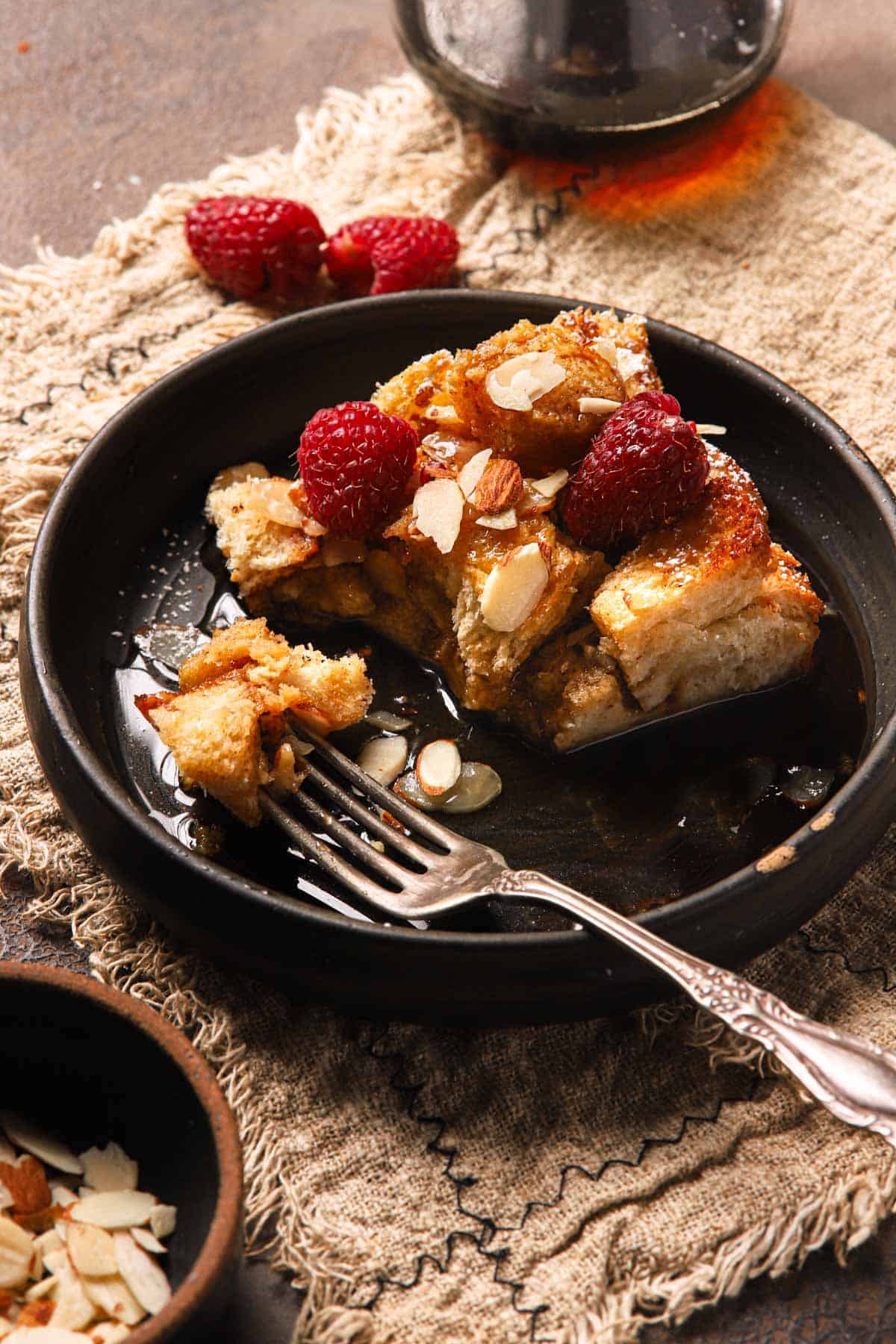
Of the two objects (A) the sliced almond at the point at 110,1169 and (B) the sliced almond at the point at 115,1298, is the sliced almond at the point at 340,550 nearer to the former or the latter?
(A) the sliced almond at the point at 110,1169

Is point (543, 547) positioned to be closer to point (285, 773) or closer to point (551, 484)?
point (551, 484)

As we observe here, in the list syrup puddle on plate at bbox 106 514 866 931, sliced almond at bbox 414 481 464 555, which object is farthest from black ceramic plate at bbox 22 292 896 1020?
sliced almond at bbox 414 481 464 555

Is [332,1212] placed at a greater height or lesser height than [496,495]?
lesser

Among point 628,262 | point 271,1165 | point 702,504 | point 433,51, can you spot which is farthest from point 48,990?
point 433,51

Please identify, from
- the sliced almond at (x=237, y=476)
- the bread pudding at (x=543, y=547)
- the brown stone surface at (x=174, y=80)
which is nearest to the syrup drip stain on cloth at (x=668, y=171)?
the brown stone surface at (x=174, y=80)

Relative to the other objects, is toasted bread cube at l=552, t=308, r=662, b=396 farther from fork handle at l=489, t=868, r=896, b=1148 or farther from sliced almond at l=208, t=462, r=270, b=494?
fork handle at l=489, t=868, r=896, b=1148

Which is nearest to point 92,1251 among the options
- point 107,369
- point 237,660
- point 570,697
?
point 237,660

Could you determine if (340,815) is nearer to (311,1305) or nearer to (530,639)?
(530,639)
